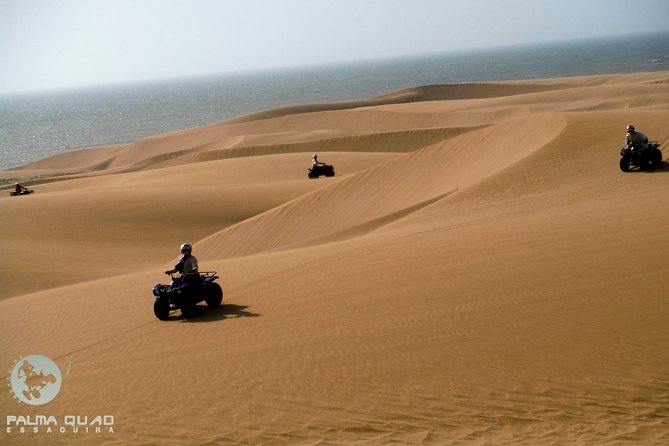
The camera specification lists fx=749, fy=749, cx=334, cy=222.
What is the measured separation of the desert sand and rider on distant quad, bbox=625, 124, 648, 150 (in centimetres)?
60

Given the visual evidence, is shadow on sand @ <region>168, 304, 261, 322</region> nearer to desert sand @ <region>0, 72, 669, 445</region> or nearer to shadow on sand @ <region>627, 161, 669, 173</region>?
desert sand @ <region>0, 72, 669, 445</region>

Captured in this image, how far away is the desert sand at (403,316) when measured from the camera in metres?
6.63

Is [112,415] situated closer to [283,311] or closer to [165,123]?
[283,311]

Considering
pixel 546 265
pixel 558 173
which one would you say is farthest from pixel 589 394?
pixel 558 173

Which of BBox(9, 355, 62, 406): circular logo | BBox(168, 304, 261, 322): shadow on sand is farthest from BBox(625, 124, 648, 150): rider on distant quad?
BBox(9, 355, 62, 406): circular logo

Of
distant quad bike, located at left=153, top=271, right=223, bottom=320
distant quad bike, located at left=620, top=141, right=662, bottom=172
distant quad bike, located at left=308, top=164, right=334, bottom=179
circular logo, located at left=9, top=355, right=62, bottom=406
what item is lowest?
circular logo, located at left=9, top=355, right=62, bottom=406

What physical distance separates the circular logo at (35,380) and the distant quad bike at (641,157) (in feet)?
38.9

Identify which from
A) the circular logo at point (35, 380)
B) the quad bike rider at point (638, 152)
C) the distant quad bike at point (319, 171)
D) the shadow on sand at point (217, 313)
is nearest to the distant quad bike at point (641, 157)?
the quad bike rider at point (638, 152)

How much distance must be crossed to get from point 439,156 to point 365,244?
29.9ft

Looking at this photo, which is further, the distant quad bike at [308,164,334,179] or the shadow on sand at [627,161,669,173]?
the distant quad bike at [308,164,334,179]

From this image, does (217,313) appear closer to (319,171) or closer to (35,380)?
(35,380)

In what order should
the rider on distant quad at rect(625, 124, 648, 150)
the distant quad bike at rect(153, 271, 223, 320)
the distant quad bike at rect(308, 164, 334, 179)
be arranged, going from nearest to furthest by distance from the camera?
the distant quad bike at rect(153, 271, 223, 320), the rider on distant quad at rect(625, 124, 648, 150), the distant quad bike at rect(308, 164, 334, 179)

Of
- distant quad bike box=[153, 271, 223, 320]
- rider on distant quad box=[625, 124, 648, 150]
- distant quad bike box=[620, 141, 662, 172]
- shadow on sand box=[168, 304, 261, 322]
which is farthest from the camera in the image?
distant quad bike box=[620, 141, 662, 172]

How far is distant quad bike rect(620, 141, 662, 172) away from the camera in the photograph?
1525 centimetres
